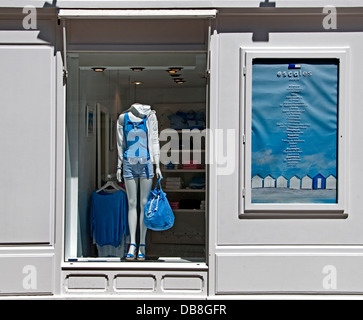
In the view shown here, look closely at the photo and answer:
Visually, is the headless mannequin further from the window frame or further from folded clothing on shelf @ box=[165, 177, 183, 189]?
the window frame

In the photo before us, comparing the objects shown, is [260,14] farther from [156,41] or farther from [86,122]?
[86,122]

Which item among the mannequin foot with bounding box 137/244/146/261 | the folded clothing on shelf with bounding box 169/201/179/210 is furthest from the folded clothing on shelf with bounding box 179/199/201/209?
the mannequin foot with bounding box 137/244/146/261

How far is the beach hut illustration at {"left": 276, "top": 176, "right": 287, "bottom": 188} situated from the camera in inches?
242

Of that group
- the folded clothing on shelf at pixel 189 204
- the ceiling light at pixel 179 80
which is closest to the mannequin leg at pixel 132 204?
the folded clothing on shelf at pixel 189 204

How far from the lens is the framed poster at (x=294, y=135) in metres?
6.10

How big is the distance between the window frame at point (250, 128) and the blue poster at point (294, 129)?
6 cm

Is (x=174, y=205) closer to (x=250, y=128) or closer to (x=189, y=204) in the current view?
(x=189, y=204)

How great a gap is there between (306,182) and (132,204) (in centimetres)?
219

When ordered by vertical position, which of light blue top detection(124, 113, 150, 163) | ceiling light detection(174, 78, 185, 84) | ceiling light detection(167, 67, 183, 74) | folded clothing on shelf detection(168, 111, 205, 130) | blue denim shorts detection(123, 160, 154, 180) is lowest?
blue denim shorts detection(123, 160, 154, 180)

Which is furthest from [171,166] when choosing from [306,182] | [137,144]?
[306,182]

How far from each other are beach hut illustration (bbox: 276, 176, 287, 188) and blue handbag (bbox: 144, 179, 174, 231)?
136 cm

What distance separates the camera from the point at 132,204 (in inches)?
255

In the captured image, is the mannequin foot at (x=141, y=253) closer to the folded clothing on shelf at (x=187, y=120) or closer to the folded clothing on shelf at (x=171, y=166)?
the folded clothing on shelf at (x=171, y=166)
